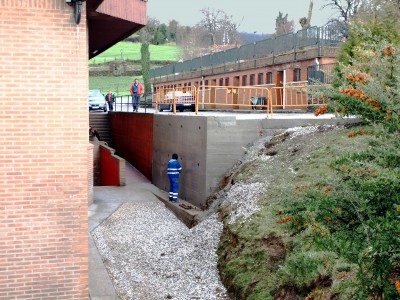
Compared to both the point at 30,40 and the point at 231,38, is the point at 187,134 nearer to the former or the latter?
the point at 30,40

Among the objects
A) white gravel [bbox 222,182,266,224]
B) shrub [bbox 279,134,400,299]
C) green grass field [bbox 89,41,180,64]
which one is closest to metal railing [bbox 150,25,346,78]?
white gravel [bbox 222,182,266,224]

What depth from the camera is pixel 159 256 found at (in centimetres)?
1264

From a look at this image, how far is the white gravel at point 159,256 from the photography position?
10500 millimetres

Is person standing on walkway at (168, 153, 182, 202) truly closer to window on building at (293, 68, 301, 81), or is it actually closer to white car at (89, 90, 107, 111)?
window on building at (293, 68, 301, 81)

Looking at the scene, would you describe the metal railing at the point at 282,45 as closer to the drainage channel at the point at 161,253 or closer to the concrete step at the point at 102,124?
the concrete step at the point at 102,124

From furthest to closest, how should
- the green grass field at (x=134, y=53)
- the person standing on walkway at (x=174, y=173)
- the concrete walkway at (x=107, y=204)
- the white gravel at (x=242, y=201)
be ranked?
the green grass field at (x=134, y=53) → the person standing on walkway at (x=174, y=173) → the white gravel at (x=242, y=201) → the concrete walkway at (x=107, y=204)

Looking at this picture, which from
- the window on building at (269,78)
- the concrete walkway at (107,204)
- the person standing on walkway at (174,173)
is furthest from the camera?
the window on building at (269,78)

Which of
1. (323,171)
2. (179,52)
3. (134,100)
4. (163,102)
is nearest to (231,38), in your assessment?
(179,52)

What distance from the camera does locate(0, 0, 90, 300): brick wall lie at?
8.04m

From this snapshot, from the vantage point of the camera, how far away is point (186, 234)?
1372cm

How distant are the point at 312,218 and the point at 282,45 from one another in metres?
27.3

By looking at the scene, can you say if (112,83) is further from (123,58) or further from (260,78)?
(260,78)

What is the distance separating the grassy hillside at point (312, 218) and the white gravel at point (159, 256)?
385mm

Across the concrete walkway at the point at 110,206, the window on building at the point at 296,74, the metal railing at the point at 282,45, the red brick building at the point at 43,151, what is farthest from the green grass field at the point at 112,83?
the red brick building at the point at 43,151
